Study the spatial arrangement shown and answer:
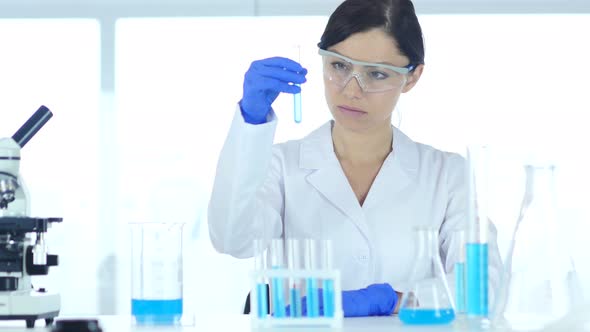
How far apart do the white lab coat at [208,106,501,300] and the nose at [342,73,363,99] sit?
28 centimetres

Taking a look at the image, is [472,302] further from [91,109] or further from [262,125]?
[91,109]

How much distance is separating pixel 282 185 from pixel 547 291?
1.33 m

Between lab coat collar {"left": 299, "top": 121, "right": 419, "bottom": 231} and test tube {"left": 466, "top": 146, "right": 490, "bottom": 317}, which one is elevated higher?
lab coat collar {"left": 299, "top": 121, "right": 419, "bottom": 231}

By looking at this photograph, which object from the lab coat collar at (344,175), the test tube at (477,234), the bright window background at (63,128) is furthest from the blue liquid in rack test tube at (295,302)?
the bright window background at (63,128)

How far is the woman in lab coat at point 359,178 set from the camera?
2.72 metres

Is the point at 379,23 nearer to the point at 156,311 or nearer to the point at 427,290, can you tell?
the point at 427,290

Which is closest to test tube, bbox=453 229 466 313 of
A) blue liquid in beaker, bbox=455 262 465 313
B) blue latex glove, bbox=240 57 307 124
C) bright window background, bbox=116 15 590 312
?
blue liquid in beaker, bbox=455 262 465 313

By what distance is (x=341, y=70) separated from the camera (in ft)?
9.21

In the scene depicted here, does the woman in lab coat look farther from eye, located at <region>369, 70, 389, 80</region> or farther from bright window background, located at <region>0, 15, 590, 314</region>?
bright window background, located at <region>0, 15, 590, 314</region>

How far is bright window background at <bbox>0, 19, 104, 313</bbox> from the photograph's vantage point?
5547mm

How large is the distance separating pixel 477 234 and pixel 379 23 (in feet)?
3.69

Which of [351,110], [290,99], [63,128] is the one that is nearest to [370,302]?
[351,110]

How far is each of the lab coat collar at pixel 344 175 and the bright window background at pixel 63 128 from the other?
9.04 feet

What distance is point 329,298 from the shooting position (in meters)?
1.91
